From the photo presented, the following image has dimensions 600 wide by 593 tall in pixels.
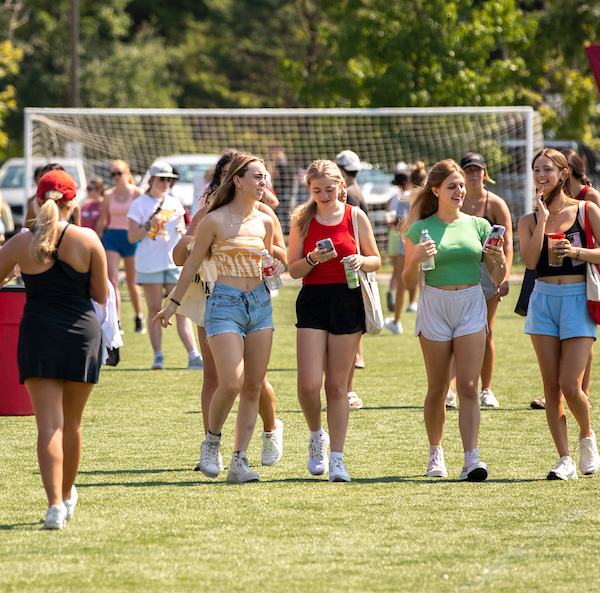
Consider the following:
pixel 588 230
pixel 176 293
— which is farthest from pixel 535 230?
pixel 176 293

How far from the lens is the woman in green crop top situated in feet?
19.0

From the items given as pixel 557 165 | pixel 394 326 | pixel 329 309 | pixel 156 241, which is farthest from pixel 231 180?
pixel 394 326

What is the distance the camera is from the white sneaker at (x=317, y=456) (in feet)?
19.8

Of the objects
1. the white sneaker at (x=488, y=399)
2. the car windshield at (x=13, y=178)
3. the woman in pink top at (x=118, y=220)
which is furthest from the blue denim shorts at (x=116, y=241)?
the car windshield at (x=13, y=178)

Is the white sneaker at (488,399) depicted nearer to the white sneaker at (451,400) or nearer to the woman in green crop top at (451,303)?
the white sneaker at (451,400)

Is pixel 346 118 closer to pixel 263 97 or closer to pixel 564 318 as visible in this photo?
pixel 564 318

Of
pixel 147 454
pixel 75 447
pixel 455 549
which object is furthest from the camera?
pixel 147 454

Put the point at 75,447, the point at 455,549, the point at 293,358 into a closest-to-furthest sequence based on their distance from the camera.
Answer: the point at 455,549 → the point at 75,447 → the point at 293,358

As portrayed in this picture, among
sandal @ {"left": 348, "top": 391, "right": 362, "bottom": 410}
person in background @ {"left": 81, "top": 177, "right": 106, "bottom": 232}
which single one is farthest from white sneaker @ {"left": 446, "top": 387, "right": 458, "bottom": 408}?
person in background @ {"left": 81, "top": 177, "right": 106, "bottom": 232}

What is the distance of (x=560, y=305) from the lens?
19.2 ft

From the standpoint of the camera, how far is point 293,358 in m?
11.3

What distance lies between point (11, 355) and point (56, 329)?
325 centimetres

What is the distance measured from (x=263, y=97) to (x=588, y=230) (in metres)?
38.2

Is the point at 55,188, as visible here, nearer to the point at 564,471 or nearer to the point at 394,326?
the point at 564,471
